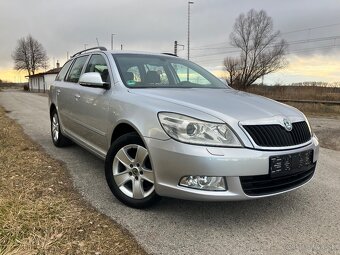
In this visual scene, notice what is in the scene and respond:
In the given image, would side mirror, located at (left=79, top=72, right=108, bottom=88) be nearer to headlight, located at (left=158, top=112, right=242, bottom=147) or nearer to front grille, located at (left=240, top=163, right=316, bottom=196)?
headlight, located at (left=158, top=112, right=242, bottom=147)

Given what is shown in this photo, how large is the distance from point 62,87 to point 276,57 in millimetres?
56309

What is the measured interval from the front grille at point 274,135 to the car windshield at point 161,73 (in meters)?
1.47

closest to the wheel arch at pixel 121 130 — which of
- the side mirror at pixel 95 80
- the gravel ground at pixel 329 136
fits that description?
the side mirror at pixel 95 80

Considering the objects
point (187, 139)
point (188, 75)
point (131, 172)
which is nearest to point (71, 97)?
point (188, 75)

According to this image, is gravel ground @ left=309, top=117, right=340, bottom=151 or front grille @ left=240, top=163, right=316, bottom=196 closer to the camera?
front grille @ left=240, top=163, right=316, bottom=196

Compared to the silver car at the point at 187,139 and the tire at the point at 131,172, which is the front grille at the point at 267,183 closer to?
the silver car at the point at 187,139

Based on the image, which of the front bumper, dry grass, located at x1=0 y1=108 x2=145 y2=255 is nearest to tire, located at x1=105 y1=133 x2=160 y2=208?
the front bumper

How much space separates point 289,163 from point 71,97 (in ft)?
11.2

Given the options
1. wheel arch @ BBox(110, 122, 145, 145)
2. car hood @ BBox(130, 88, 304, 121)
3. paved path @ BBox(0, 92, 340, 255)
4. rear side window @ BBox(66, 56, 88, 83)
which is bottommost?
paved path @ BBox(0, 92, 340, 255)

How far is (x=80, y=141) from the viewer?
17.1 feet

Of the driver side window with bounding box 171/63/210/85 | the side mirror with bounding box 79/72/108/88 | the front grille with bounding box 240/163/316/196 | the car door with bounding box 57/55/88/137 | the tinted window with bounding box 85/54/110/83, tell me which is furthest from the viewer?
the car door with bounding box 57/55/88/137

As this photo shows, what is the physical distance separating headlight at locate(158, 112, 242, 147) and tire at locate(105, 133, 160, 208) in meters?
0.43

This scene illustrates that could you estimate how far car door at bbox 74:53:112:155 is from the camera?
168 inches

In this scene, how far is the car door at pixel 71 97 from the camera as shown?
17.6 ft
